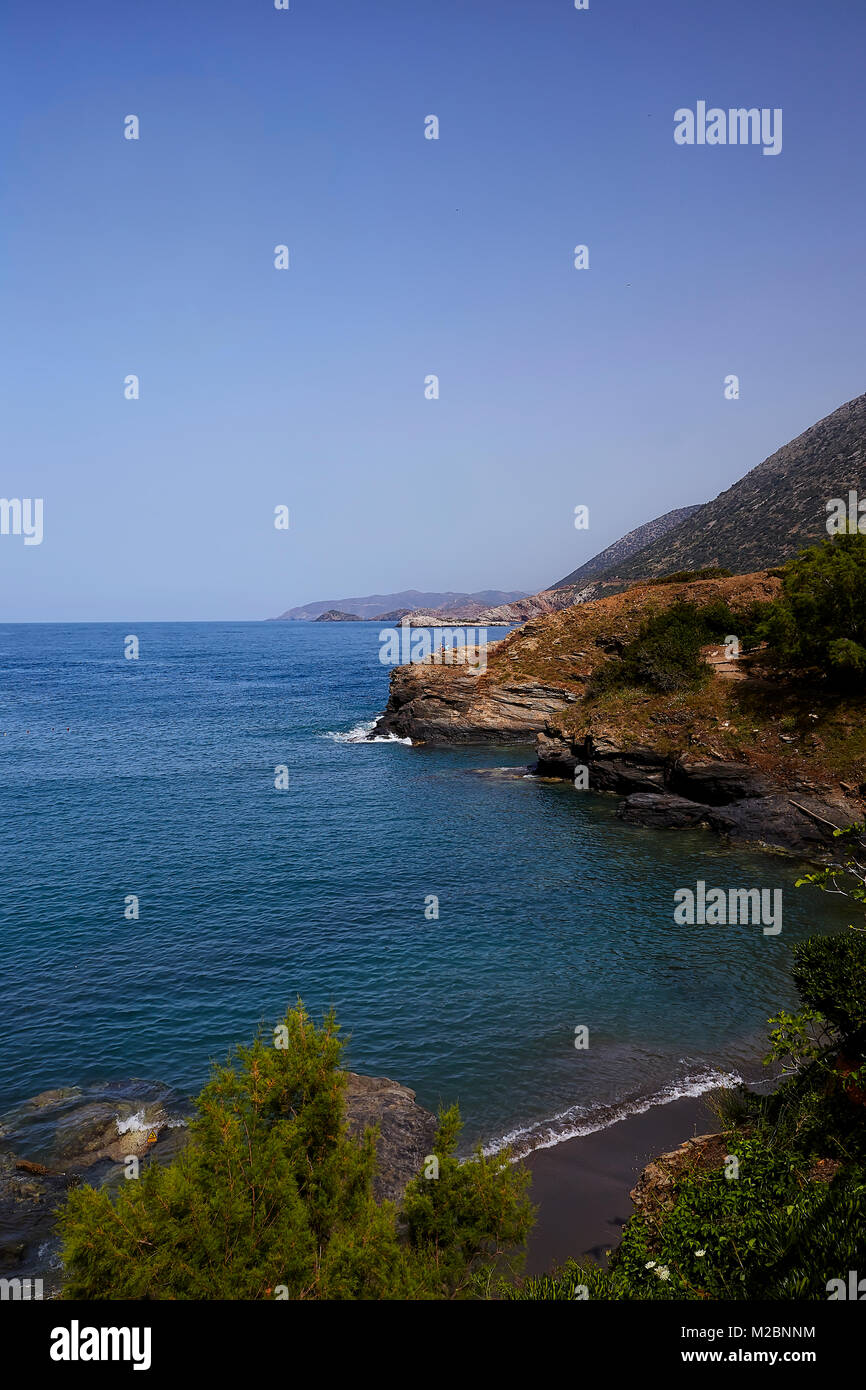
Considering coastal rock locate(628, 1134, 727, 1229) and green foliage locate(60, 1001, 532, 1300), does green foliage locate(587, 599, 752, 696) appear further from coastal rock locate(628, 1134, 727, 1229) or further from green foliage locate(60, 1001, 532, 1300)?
green foliage locate(60, 1001, 532, 1300)

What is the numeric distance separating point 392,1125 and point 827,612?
3721 centimetres

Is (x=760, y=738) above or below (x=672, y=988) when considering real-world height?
above

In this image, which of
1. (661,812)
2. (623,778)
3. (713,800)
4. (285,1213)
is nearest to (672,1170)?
(285,1213)

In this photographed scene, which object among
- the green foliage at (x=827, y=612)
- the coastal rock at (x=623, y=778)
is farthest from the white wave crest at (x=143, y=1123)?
the green foliage at (x=827, y=612)

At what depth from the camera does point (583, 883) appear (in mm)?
35281

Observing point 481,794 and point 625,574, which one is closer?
point 481,794

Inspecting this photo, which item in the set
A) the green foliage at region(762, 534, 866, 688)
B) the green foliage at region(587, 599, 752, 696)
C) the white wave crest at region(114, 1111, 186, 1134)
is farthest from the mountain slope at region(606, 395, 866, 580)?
the white wave crest at region(114, 1111, 186, 1134)

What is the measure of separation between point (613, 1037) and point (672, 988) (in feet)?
12.8

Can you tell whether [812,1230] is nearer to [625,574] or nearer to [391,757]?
[391,757]

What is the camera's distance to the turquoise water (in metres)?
21.8

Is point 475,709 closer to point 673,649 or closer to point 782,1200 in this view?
point 673,649

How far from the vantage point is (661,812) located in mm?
43750
